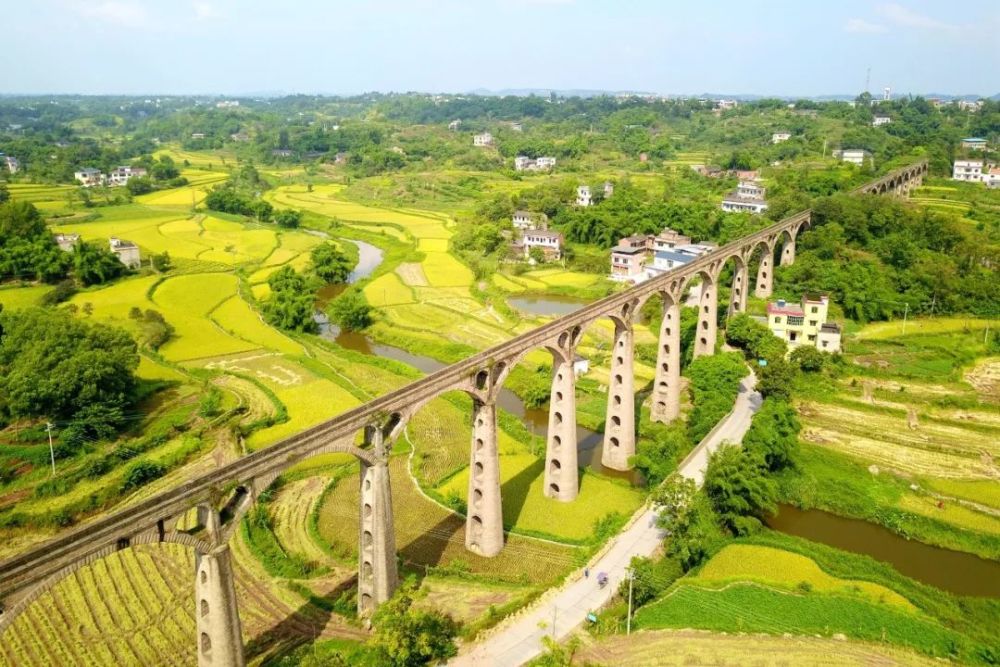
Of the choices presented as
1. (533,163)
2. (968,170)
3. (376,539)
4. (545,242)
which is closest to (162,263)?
(545,242)

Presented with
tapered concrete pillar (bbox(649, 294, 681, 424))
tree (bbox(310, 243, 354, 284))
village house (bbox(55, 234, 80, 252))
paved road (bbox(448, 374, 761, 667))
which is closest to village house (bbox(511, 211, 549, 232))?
tree (bbox(310, 243, 354, 284))

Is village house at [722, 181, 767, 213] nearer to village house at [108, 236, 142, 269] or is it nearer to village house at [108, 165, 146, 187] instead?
village house at [108, 236, 142, 269]

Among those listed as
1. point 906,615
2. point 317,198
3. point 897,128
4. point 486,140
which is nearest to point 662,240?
point 906,615

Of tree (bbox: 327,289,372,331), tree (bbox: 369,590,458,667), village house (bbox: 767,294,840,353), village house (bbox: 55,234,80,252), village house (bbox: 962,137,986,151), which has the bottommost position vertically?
tree (bbox: 369,590,458,667)

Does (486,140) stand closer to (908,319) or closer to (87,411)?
(908,319)

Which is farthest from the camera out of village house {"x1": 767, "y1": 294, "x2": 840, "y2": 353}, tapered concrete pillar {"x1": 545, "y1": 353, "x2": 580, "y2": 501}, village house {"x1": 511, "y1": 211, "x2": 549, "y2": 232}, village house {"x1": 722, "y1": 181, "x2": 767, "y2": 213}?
village house {"x1": 511, "y1": 211, "x2": 549, "y2": 232}

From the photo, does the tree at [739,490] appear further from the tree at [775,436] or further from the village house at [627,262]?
the village house at [627,262]

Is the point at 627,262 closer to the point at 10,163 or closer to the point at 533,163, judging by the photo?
the point at 533,163

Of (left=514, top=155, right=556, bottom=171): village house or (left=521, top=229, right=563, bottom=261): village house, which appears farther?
(left=514, top=155, right=556, bottom=171): village house
